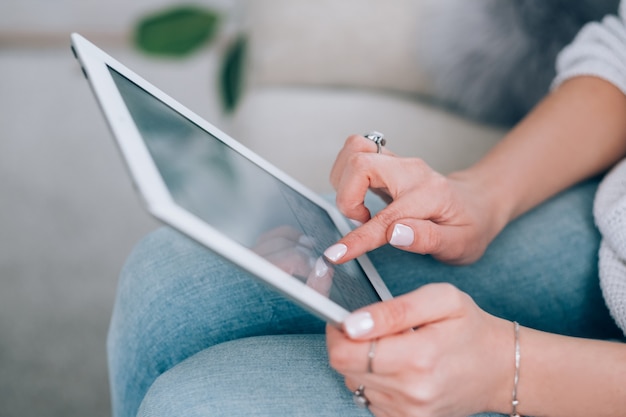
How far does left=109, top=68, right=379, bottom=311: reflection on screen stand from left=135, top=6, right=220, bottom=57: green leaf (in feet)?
3.96

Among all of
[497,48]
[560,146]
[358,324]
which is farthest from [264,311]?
[497,48]

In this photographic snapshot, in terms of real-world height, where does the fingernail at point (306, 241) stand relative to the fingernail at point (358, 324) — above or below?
above

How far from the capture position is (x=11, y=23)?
2176 millimetres

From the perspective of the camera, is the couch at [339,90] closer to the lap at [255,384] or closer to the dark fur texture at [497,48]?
the dark fur texture at [497,48]

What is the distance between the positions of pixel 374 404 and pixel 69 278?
99 cm

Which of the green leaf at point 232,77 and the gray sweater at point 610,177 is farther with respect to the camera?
the green leaf at point 232,77

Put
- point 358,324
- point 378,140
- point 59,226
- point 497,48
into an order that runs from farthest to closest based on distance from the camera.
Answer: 1. point 59,226
2. point 497,48
3. point 378,140
4. point 358,324

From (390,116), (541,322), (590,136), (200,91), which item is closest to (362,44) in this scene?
(390,116)

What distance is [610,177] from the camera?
2.29 feet

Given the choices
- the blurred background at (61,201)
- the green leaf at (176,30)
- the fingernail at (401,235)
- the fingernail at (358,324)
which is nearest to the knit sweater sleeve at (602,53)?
the fingernail at (401,235)

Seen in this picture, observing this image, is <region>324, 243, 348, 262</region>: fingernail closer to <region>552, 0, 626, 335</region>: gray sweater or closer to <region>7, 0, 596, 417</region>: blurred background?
<region>552, 0, 626, 335</region>: gray sweater

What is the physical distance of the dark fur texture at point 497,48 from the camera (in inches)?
37.0

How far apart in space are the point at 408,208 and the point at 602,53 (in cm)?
35

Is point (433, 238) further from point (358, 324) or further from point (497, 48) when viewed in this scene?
point (497, 48)
